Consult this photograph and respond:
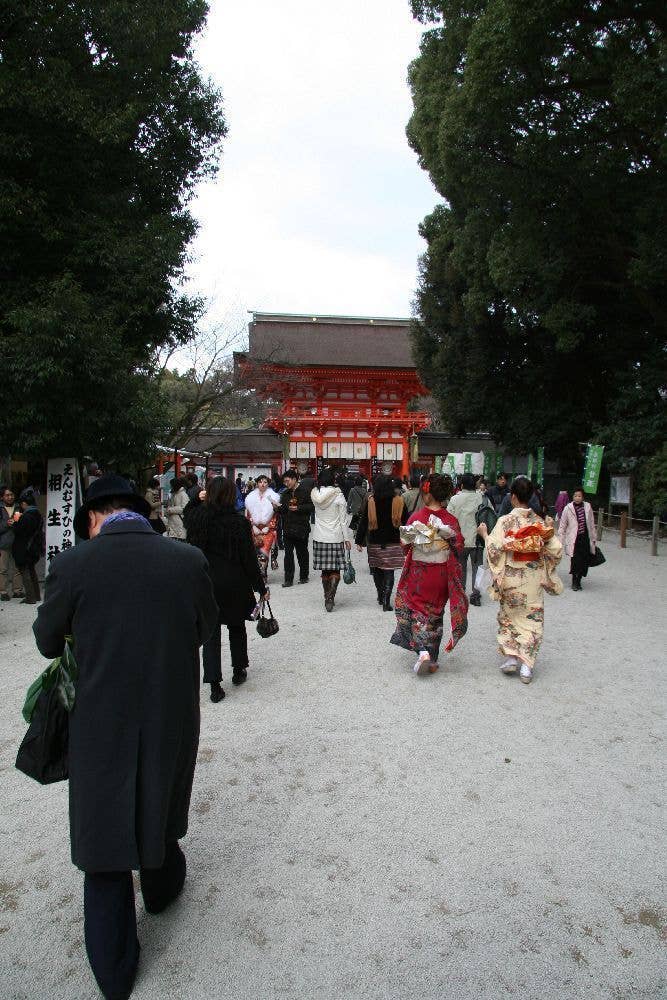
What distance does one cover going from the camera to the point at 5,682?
208 inches

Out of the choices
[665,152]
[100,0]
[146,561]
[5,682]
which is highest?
[100,0]

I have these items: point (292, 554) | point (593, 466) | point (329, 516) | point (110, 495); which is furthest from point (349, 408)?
point (110, 495)

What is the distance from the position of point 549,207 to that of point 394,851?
581 inches

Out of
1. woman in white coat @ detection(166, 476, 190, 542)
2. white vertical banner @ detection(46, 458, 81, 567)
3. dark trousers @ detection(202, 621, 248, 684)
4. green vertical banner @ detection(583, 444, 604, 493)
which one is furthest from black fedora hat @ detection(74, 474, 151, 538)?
green vertical banner @ detection(583, 444, 604, 493)

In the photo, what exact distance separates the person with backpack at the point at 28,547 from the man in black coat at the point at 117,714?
6.66m

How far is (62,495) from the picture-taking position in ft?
31.8

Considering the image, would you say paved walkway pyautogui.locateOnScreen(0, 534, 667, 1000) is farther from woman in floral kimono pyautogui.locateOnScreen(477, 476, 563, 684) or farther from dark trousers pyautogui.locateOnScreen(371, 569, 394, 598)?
dark trousers pyautogui.locateOnScreen(371, 569, 394, 598)

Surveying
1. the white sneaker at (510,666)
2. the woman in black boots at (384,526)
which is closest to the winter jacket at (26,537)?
the woman in black boots at (384,526)

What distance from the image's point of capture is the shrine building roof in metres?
34.8

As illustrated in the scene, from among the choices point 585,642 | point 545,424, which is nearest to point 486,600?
point 585,642

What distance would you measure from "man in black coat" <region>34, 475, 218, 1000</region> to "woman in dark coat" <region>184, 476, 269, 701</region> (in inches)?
101

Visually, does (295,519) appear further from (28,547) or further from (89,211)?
(89,211)

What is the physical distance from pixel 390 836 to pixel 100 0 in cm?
1238

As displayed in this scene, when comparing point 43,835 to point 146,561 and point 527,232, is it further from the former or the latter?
point 527,232
